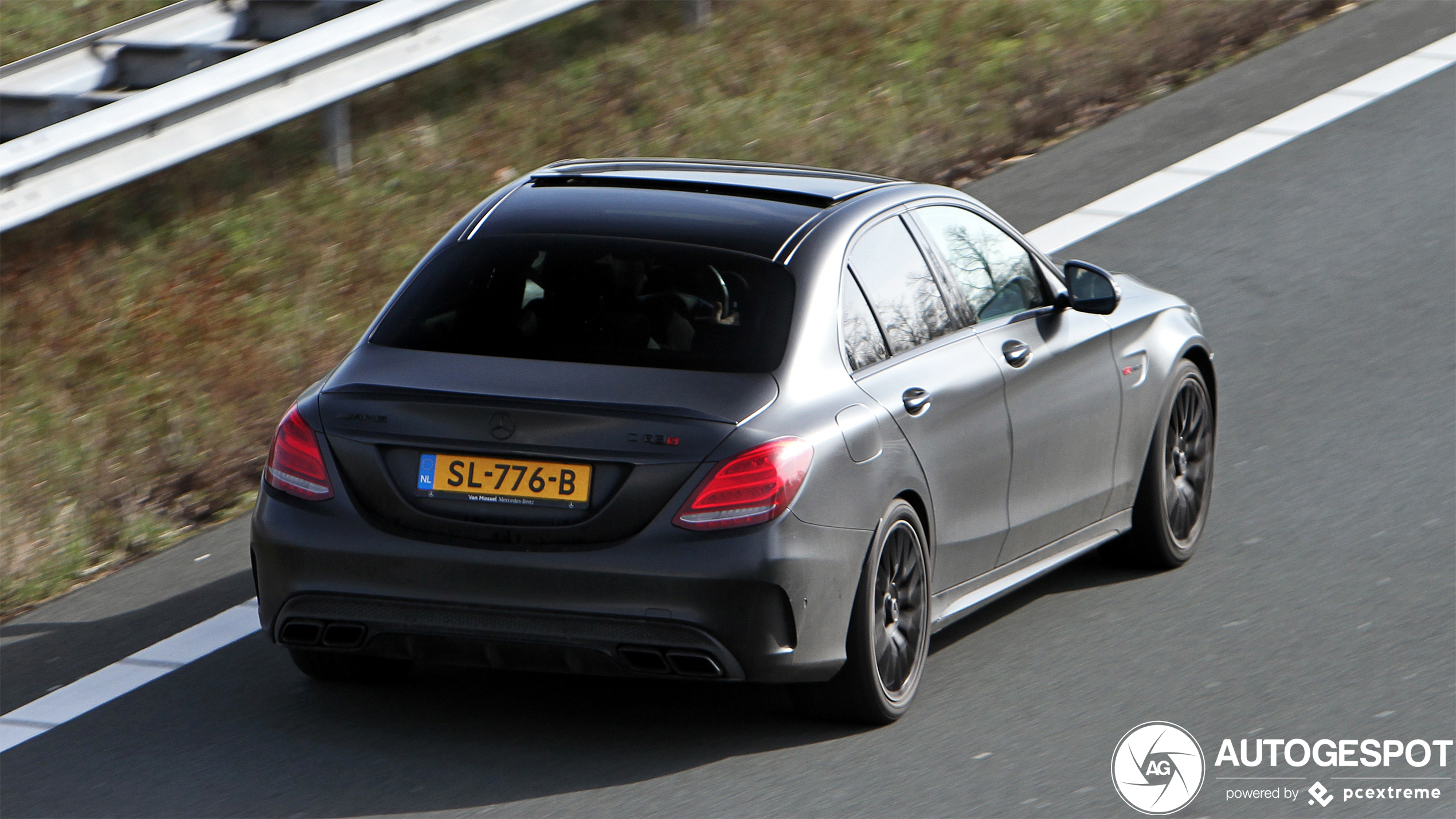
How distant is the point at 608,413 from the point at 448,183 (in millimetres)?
6954

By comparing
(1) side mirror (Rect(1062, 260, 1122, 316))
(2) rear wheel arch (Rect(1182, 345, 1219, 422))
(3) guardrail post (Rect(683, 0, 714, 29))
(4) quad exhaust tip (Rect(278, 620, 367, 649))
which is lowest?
(2) rear wheel arch (Rect(1182, 345, 1219, 422))

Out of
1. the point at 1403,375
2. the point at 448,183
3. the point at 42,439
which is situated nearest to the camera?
the point at 42,439

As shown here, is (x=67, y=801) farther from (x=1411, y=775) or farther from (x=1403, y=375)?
(x=1403, y=375)

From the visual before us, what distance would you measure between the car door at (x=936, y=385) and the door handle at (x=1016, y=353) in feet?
0.33

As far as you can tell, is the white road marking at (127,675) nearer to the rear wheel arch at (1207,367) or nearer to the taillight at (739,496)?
the taillight at (739,496)

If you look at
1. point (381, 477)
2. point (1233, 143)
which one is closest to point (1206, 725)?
point (381, 477)

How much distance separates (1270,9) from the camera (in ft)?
52.3

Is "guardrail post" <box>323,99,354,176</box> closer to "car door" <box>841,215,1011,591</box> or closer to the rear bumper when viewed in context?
"car door" <box>841,215,1011,591</box>

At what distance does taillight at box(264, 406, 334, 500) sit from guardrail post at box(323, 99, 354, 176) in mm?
6414

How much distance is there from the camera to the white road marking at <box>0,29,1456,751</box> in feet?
21.4

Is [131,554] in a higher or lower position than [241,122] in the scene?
lower

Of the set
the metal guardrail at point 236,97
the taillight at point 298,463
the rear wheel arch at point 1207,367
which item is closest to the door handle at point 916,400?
the taillight at point 298,463

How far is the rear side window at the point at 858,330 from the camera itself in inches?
239

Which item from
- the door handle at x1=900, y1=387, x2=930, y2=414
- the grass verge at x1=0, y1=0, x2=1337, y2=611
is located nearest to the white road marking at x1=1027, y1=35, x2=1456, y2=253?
the grass verge at x1=0, y1=0, x2=1337, y2=611
